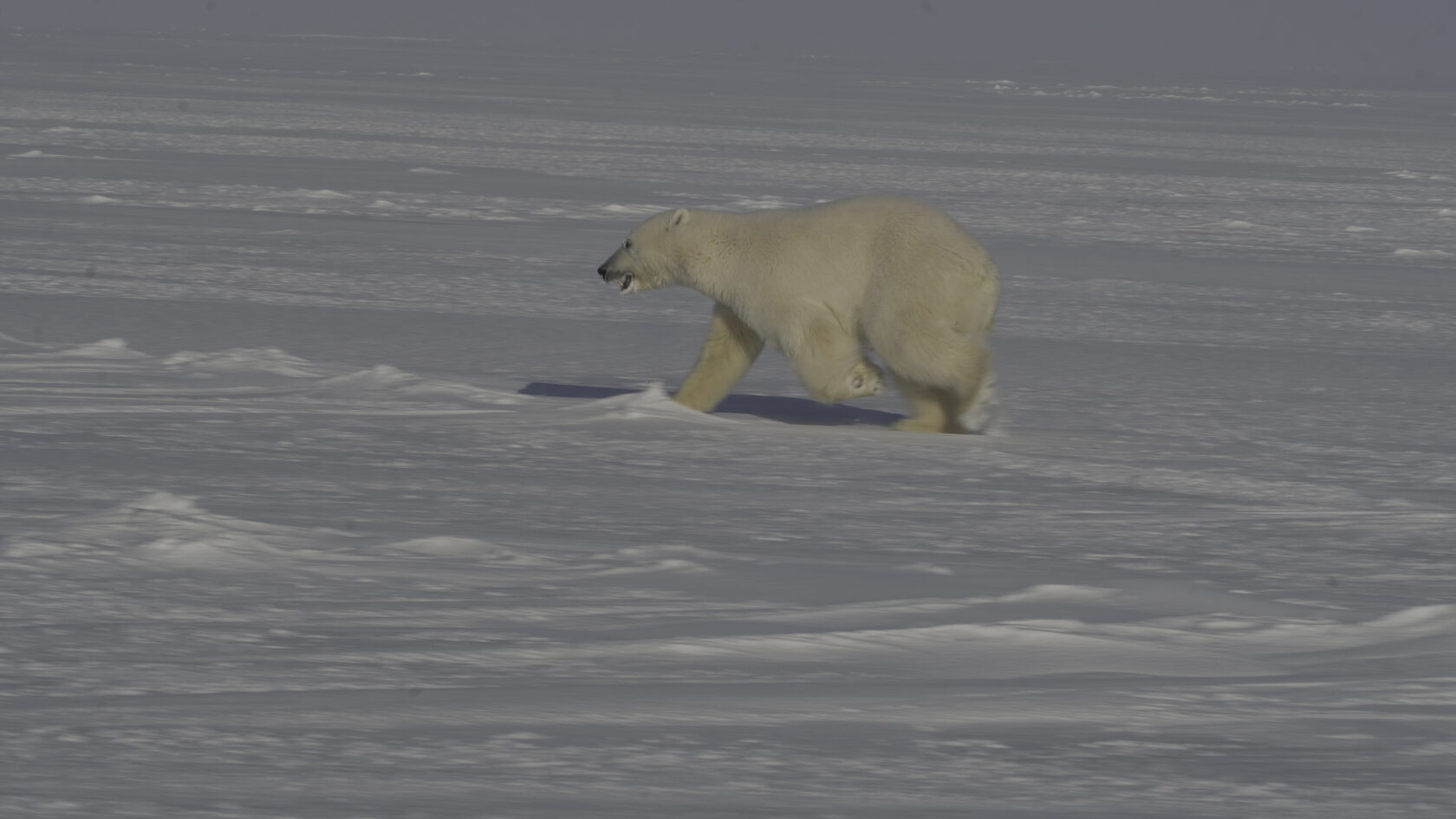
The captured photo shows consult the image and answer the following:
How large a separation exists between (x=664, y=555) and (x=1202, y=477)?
187 cm

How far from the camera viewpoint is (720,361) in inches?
253

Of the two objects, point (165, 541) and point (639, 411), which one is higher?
point (639, 411)

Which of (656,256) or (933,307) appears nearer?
(933,307)

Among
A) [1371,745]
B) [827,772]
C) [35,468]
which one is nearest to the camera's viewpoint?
[827,772]

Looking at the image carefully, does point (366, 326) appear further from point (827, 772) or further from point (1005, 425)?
point (827, 772)

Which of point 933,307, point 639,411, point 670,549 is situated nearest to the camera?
point 670,549

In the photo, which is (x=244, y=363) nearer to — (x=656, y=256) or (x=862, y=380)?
(x=656, y=256)

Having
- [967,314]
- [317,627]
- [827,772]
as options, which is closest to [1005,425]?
[967,314]

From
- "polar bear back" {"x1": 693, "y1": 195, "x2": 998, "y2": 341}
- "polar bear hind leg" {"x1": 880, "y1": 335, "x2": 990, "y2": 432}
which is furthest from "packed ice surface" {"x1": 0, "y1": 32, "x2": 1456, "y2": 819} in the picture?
"polar bear back" {"x1": 693, "y1": 195, "x2": 998, "y2": 341}

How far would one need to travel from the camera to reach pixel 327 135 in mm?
24500

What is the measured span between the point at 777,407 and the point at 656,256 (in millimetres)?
705

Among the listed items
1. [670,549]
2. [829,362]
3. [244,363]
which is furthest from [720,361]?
[670,549]

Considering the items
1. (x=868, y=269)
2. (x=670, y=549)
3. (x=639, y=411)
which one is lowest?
(x=670, y=549)

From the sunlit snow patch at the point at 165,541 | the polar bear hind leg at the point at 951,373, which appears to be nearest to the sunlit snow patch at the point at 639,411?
the polar bear hind leg at the point at 951,373
